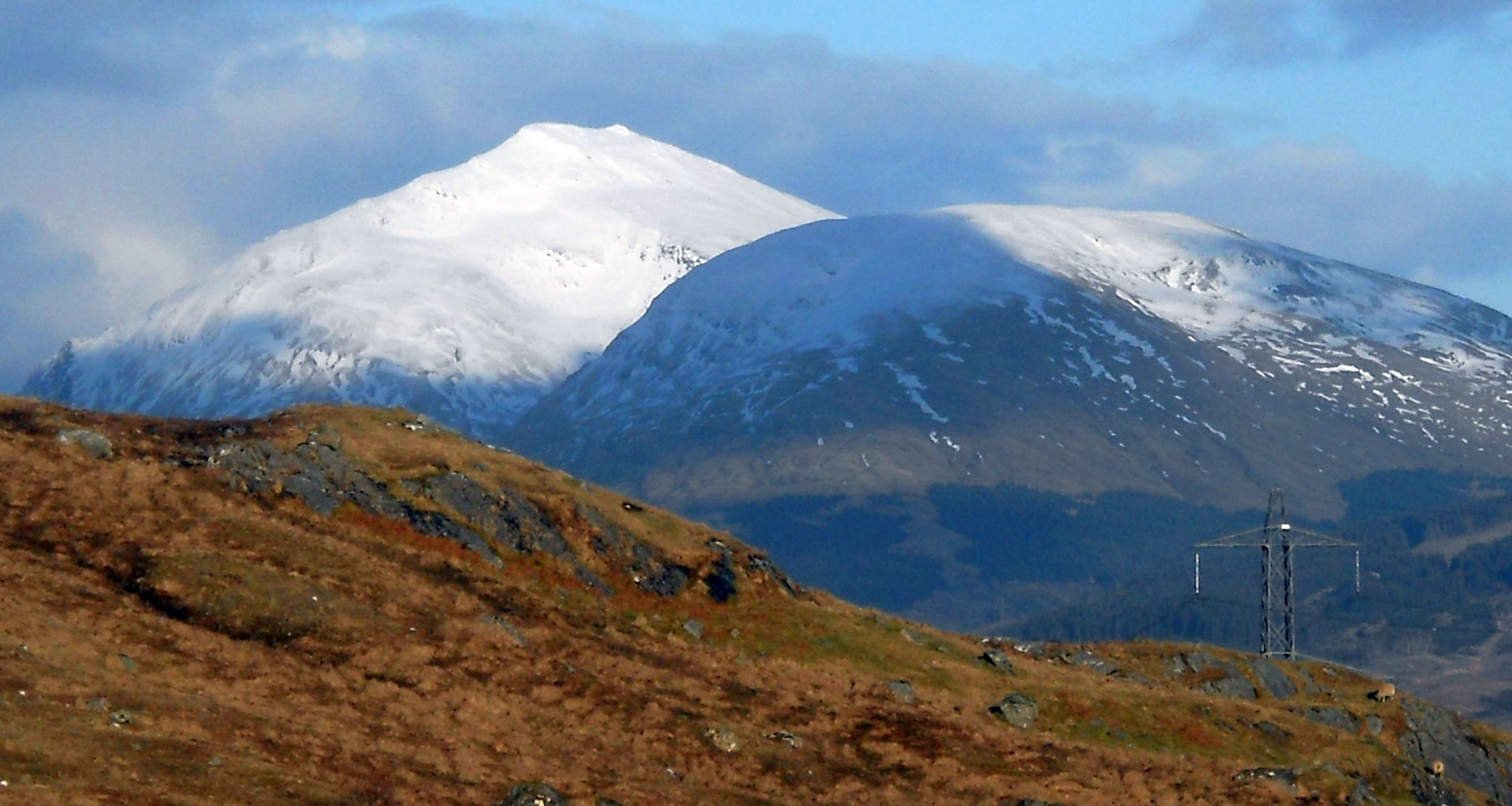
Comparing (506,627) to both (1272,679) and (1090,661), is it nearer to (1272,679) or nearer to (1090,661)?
(1090,661)

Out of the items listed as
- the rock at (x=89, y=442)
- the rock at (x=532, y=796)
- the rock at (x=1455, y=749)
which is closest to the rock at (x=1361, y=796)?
the rock at (x=1455, y=749)

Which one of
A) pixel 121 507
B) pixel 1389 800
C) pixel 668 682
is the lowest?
pixel 1389 800

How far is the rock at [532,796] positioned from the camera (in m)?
47.4

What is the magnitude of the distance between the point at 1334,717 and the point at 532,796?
208ft

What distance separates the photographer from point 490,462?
3600 inches

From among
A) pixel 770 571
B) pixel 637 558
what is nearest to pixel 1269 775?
pixel 770 571

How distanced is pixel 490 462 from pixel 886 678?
23701mm

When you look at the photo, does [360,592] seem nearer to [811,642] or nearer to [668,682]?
[668,682]

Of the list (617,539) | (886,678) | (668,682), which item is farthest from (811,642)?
(668,682)

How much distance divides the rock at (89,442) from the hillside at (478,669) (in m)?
0.15

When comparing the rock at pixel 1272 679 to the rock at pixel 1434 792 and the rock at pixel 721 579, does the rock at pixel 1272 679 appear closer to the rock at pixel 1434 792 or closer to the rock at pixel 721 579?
the rock at pixel 1434 792

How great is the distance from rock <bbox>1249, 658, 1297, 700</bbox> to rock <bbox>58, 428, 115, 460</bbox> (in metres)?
70.9

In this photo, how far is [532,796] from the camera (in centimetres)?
4756

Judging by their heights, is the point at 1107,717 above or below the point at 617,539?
below
